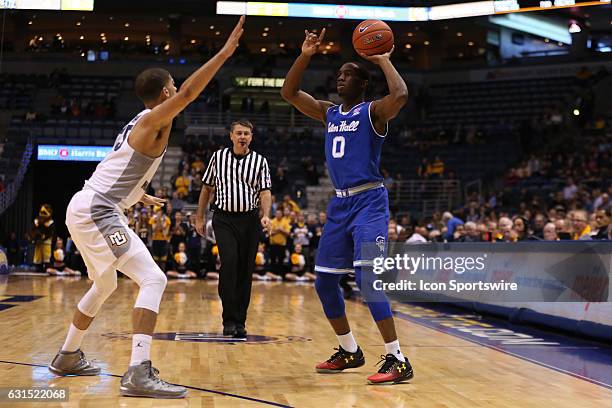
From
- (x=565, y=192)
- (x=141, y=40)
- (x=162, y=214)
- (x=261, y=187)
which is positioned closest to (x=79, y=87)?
(x=141, y=40)

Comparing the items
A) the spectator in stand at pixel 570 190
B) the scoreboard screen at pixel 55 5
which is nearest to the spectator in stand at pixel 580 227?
the spectator in stand at pixel 570 190

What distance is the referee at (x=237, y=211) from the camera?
7.48 metres

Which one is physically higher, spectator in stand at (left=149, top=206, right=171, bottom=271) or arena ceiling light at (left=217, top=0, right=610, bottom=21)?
arena ceiling light at (left=217, top=0, right=610, bottom=21)

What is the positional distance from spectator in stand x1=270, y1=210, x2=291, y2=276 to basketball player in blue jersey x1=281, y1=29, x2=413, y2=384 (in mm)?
12341

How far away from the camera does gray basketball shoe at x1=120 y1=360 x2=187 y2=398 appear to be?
433 cm

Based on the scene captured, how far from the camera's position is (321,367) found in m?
5.46

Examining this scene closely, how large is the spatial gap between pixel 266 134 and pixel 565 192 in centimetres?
1075

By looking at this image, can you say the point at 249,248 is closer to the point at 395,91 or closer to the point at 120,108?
the point at 395,91

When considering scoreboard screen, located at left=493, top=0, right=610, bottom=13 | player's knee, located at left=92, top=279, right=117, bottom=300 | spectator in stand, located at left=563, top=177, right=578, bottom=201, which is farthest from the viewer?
scoreboard screen, located at left=493, top=0, right=610, bottom=13

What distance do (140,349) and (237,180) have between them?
3266 millimetres

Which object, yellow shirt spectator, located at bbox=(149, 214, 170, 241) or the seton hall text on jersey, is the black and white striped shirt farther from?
yellow shirt spectator, located at bbox=(149, 214, 170, 241)

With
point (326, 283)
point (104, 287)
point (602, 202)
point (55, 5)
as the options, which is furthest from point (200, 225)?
point (55, 5)
